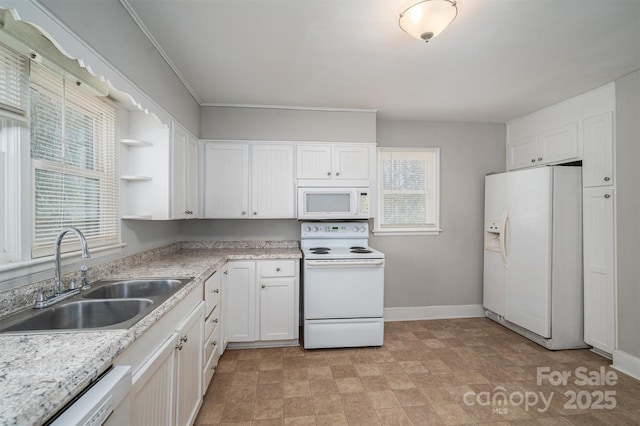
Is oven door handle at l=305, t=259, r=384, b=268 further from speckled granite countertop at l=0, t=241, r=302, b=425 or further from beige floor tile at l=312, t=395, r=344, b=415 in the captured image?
speckled granite countertop at l=0, t=241, r=302, b=425

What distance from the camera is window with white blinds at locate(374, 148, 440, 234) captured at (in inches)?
149

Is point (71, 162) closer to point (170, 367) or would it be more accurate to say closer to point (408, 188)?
point (170, 367)

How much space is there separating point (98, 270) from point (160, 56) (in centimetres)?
157

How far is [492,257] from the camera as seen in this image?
358 cm

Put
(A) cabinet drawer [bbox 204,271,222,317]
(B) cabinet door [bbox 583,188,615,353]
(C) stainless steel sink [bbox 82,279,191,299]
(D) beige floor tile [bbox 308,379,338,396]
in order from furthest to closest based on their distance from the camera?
1. (B) cabinet door [bbox 583,188,615,353]
2. (D) beige floor tile [bbox 308,379,338,396]
3. (A) cabinet drawer [bbox 204,271,222,317]
4. (C) stainless steel sink [bbox 82,279,191,299]

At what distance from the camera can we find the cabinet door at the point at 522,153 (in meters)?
3.43

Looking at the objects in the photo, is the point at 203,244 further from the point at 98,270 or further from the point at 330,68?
the point at 330,68

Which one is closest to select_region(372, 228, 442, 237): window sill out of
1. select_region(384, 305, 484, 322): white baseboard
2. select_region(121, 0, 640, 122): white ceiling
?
select_region(384, 305, 484, 322): white baseboard

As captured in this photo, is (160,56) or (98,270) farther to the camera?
(160,56)

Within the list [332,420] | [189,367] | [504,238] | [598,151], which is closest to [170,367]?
[189,367]

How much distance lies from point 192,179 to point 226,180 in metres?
0.38

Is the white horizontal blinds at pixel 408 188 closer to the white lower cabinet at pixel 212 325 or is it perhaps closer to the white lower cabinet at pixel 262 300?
the white lower cabinet at pixel 262 300

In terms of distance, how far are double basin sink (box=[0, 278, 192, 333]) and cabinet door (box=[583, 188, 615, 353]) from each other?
→ 3459 mm

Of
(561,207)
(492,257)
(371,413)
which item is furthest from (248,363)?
(561,207)
